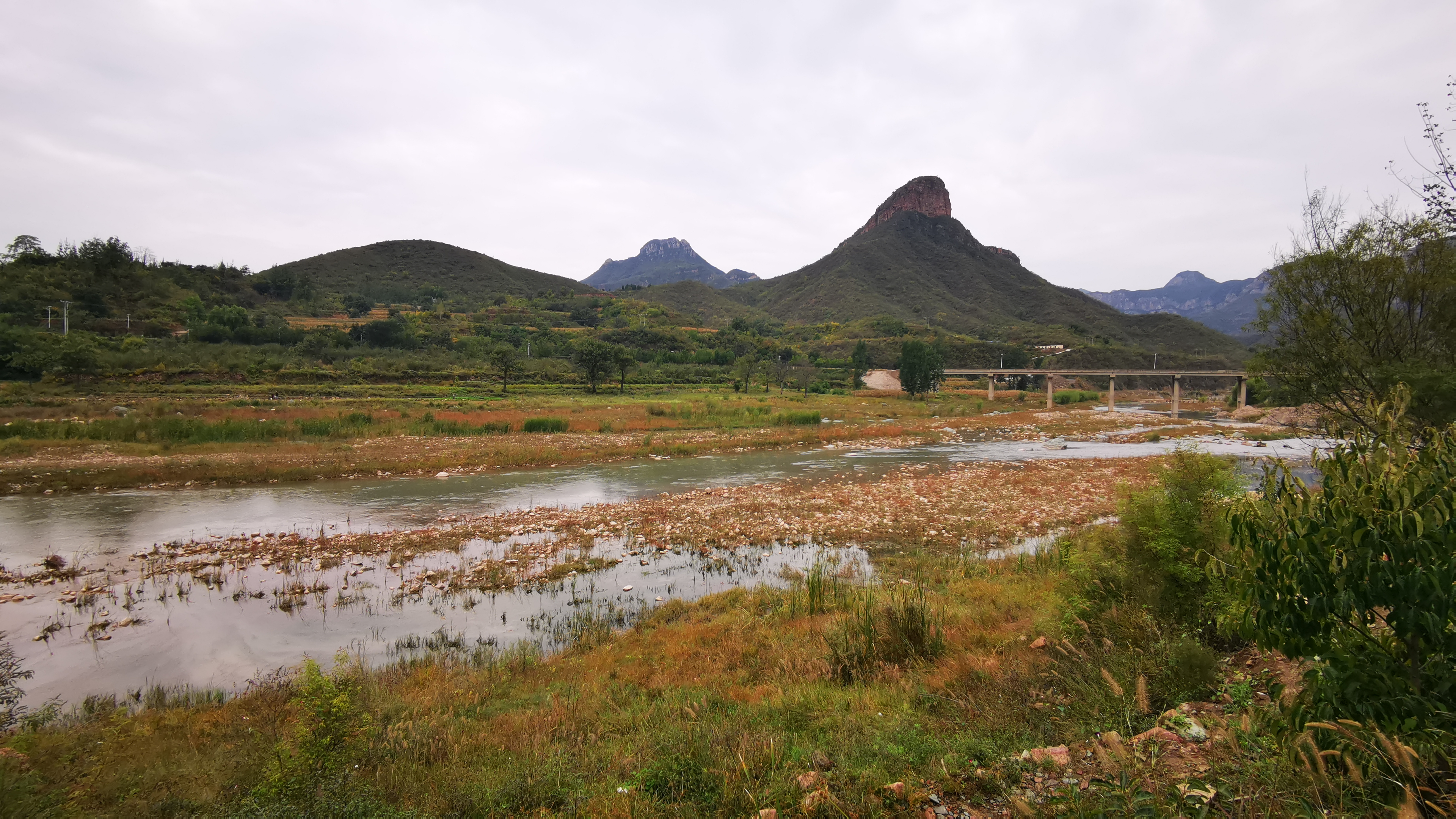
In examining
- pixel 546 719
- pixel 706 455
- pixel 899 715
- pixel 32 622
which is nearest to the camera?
pixel 899 715

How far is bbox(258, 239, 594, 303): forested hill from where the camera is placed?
494ft

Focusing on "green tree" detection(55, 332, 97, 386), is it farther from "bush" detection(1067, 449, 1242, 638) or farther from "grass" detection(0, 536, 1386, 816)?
"bush" detection(1067, 449, 1242, 638)

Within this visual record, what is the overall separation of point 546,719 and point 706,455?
86.0ft

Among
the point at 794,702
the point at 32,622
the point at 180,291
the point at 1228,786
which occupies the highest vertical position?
the point at 180,291

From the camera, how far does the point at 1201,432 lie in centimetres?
4547

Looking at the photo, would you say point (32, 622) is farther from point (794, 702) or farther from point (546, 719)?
point (794, 702)

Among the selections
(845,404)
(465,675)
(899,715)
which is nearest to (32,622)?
(465,675)

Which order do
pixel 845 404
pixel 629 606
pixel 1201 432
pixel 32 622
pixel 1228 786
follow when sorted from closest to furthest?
pixel 1228 786 < pixel 32 622 < pixel 629 606 < pixel 1201 432 < pixel 845 404

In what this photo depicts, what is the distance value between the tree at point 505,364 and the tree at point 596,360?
933cm

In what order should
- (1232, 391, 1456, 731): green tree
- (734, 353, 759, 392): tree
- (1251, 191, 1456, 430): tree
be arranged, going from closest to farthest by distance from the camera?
(1232, 391, 1456, 731): green tree < (1251, 191, 1456, 430): tree < (734, 353, 759, 392): tree

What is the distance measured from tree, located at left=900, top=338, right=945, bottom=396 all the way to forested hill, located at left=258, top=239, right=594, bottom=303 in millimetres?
124175

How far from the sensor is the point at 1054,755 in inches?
173

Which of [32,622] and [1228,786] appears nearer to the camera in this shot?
[1228,786]

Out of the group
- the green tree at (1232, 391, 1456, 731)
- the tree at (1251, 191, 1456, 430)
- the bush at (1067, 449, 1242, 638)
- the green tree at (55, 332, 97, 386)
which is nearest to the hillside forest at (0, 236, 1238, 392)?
the green tree at (55, 332, 97, 386)
